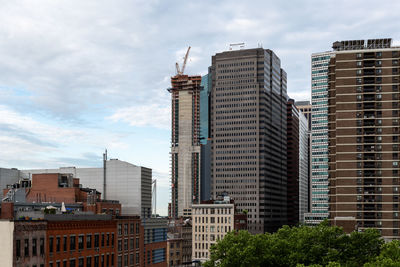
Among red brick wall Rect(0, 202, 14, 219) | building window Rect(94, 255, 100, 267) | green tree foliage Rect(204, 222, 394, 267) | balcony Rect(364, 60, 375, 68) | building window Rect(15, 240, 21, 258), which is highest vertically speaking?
balcony Rect(364, 60, 375, 68)

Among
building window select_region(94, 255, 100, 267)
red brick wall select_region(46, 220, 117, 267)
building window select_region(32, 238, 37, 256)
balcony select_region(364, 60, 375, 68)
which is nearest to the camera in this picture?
building window select_region(32, 238, 37, 256)

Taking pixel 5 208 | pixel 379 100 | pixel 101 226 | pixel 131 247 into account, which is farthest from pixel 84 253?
pixel 379 100

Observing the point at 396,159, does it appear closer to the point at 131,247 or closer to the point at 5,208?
the point at 131,247

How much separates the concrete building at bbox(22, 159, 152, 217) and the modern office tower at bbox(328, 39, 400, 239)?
5987 cm

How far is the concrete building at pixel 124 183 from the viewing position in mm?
159875

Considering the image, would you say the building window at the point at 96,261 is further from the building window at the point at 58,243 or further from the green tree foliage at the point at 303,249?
the green tree foliage at the point at 303,249

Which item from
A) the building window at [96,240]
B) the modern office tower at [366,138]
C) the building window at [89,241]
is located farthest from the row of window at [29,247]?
the modern office tower at [366,138]

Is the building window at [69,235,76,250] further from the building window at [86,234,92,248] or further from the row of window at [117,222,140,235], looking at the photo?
the row of window at [117,222,140,235]

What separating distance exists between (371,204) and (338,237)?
65022 millimetres

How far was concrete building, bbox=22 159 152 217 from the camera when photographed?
160 m

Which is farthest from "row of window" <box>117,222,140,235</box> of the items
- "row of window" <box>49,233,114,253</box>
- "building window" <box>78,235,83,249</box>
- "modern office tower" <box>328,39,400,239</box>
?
"modern office tower" <box>328,39,400,239</box>

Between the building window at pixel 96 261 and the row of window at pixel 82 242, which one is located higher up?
the row of window at pixel 82 242

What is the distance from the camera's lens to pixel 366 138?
6535 inches

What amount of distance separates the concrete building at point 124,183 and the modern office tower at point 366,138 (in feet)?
196
